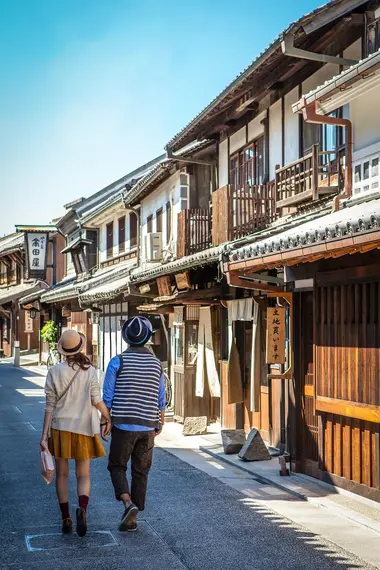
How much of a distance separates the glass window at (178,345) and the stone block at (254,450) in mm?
5872

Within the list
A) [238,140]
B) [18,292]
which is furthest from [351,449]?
[18,292]

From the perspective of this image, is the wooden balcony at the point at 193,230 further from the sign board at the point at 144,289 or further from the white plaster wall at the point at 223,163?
the sign board at the point at 144,289

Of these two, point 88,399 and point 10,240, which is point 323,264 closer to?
point 88,399

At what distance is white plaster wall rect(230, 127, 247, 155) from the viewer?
16.3m

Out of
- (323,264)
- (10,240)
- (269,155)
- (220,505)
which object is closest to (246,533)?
(220,505)

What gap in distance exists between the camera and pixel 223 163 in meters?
17.8

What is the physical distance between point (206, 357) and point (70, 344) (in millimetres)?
9129

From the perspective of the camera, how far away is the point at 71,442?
769cm

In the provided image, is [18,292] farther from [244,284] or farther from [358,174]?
[358,174]

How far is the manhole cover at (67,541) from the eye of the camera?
23.8 ft

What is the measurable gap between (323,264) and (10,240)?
51.5 metres

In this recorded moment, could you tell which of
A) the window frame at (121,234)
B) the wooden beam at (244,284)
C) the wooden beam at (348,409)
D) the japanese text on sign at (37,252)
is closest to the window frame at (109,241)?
the window frame at (121,234)

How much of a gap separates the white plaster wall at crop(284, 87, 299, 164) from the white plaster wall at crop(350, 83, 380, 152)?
2.20m

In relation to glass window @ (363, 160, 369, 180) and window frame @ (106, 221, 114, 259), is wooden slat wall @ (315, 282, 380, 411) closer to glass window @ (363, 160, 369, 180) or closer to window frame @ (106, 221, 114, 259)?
glass window @ (363, 160, 369, 180)
